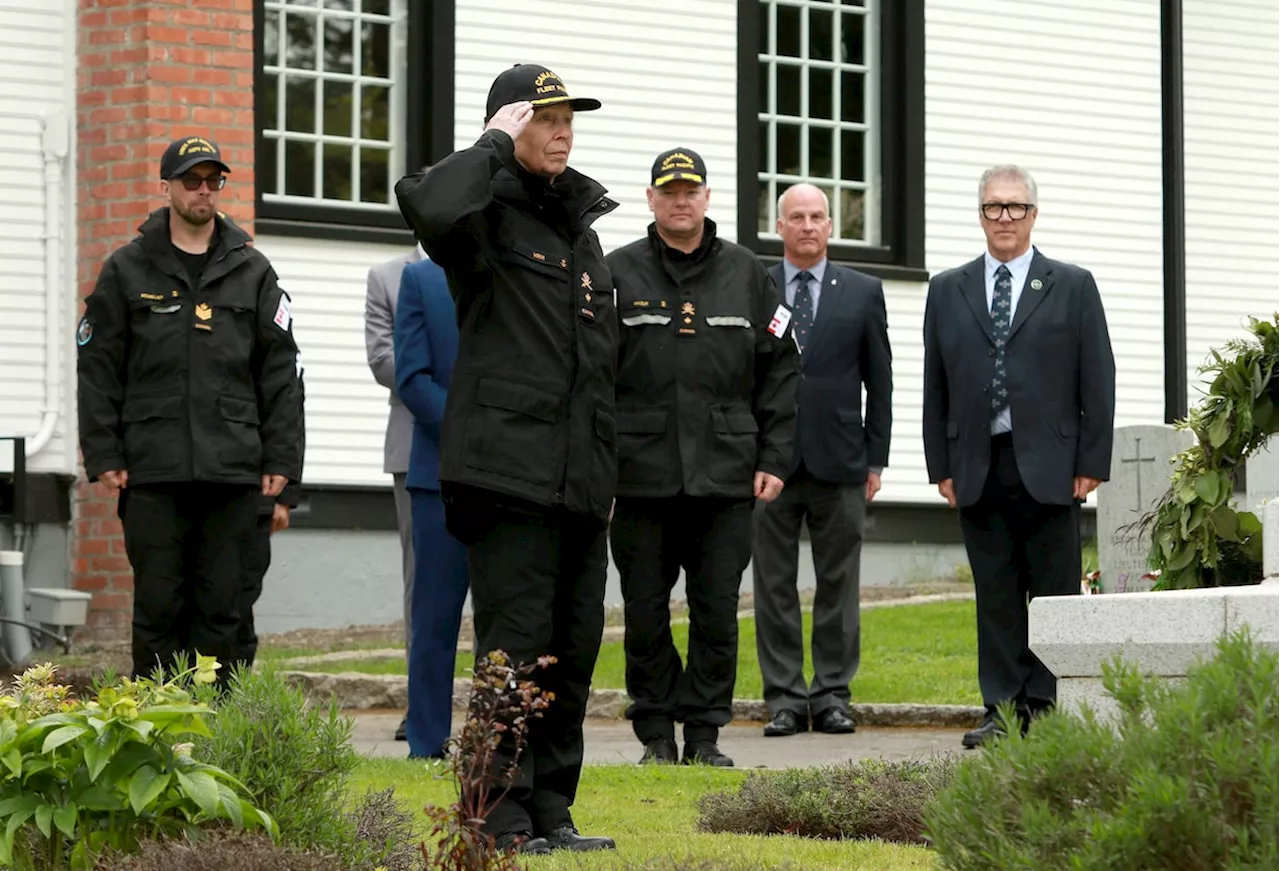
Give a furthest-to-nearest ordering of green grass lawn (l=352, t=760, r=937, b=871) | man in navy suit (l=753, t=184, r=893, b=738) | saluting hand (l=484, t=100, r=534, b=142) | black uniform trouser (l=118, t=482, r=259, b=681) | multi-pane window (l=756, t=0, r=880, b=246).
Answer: multi-pane window (l=756, t=0, r=880, b=246)
man in navy suit (l=753, t=184, r=893, b=738)
black uniform trouser (l=118, t=482, r=259, b=681)
saluting hand (l=484, t=100, r=534, b=142)
green grass lawn (l=352, t=760, r=937, b=871)

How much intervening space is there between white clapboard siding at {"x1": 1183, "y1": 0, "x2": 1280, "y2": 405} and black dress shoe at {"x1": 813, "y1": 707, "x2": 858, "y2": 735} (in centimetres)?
878

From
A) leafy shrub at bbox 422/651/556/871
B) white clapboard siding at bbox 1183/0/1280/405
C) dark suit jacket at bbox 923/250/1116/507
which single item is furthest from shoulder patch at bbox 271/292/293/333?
white clapboard siding at bbox 1183/0/1280/405

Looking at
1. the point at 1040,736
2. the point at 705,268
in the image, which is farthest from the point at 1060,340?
the point at 1040,736

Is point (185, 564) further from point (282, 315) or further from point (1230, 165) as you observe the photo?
point (1230, 165)

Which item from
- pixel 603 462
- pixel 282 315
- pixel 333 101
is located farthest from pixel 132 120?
pixel 603 462

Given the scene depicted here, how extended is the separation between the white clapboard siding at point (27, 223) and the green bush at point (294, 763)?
8.89 meters

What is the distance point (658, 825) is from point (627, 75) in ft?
32.6

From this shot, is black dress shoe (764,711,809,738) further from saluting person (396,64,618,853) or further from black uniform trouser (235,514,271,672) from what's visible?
saluting person (396,64,618,853)

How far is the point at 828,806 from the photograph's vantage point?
6.78 meters

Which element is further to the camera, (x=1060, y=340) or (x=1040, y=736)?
(x=1060, y=340)

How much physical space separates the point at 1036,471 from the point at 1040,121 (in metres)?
8.95

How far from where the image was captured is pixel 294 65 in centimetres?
1493

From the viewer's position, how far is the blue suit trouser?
887 centimetres

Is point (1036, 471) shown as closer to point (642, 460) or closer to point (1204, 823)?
point (642, 460)
